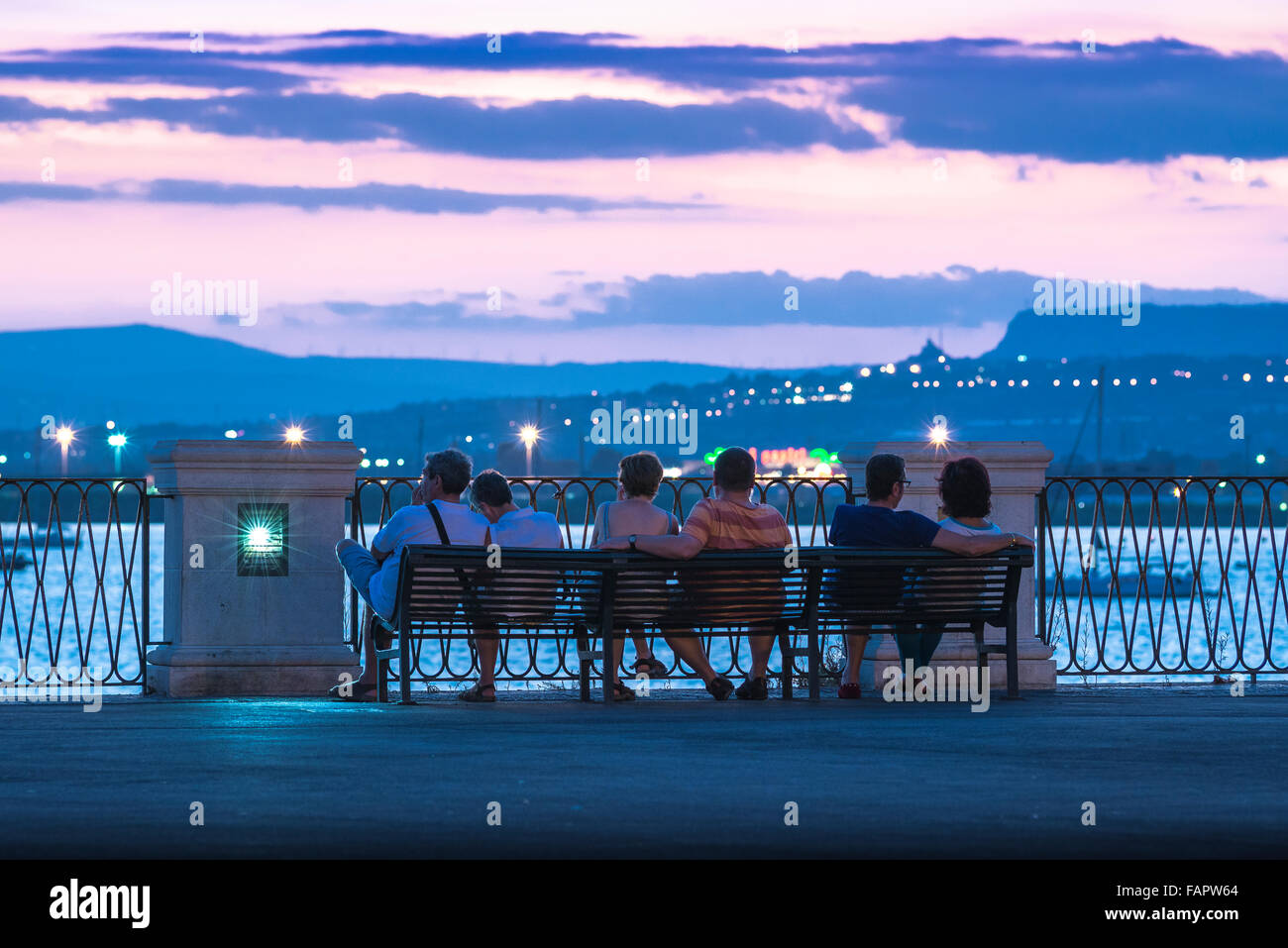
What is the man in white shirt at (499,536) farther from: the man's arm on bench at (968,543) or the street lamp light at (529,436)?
the street lamp light at (529,436)

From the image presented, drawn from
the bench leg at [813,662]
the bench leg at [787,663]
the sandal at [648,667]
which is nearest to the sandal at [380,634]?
the sandal at [648,667]

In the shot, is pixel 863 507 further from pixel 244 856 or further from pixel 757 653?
pixel 244 856

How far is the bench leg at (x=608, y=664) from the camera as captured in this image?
9.69m

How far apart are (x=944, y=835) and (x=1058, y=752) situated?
204cm

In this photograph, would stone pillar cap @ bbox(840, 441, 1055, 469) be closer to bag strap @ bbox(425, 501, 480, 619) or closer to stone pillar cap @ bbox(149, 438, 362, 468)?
bag strap @ bbox(425, 501, 480, 619)

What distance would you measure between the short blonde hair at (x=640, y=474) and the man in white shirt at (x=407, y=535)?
796 millimetres

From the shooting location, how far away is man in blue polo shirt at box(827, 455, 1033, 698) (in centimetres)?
987

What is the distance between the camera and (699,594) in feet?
32.0

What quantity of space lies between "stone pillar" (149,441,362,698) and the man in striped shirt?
1956 millimetres

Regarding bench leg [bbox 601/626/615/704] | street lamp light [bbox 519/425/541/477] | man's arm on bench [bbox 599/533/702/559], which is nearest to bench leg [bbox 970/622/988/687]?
man's arm on bench [bbox 599/533/702/559]
